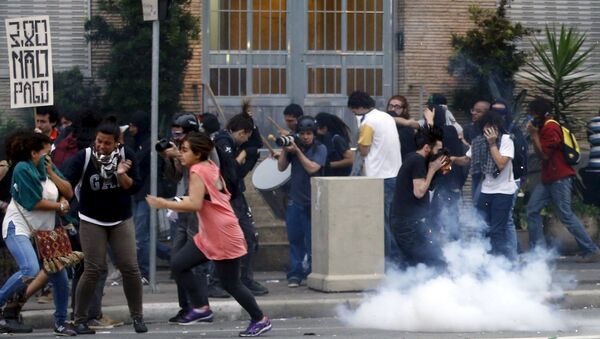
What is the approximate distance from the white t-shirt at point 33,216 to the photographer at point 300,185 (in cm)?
321

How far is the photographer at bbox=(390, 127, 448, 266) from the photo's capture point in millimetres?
11211

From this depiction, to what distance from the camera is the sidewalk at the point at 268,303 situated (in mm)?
11555

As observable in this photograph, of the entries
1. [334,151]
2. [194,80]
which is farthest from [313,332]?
[194,80]

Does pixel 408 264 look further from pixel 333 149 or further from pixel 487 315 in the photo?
pixel 333 149

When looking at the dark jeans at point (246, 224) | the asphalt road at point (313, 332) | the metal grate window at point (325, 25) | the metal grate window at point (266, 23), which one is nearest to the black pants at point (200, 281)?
the asphalt road at point (313, 332)

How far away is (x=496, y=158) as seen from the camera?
1330 cm

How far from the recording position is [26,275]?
10.4 meters

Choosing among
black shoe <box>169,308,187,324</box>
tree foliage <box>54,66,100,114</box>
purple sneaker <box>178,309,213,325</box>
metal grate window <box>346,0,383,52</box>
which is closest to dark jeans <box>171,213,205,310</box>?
black shoe <box>169,308,187,324</box>

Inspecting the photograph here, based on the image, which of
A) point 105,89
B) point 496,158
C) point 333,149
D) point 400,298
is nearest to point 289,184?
point 333,149

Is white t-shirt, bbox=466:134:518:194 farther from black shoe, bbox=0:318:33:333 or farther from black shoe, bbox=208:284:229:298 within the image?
black shoe, bbox=0:318:33:333

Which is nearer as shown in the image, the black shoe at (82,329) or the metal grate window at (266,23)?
the black shoe at (82,329)

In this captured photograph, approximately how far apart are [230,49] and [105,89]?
201 cm

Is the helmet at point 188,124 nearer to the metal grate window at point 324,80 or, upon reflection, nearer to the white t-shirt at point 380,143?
the white t-shirt at point 380,143

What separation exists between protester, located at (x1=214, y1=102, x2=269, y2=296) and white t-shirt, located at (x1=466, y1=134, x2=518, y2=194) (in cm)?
244
